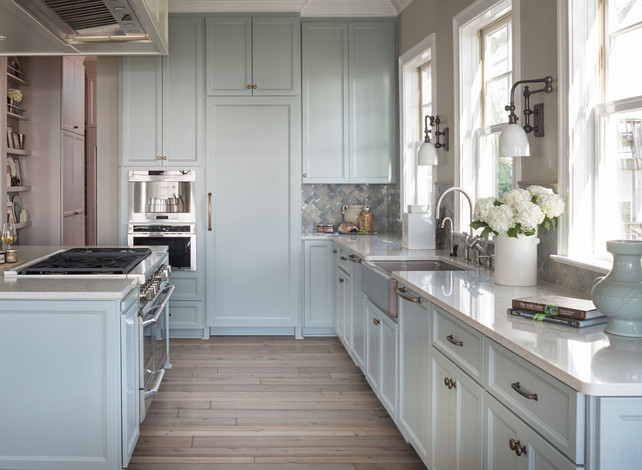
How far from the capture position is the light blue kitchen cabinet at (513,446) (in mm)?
1527

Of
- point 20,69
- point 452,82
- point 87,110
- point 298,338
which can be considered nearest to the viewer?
point 452,82

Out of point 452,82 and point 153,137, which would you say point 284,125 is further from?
point 452,82

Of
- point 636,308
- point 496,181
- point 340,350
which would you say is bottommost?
point 340,350

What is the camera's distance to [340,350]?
5055mm

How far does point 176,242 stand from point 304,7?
2.25m

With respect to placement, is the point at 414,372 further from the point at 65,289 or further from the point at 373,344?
the point at 65,289

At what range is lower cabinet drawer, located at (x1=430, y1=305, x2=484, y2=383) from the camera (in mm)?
2033

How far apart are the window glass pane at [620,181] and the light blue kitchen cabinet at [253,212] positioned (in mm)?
3064

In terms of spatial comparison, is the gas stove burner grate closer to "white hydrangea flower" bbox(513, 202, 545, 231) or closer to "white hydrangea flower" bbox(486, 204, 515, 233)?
"white hydrangea flower" bbox(486, 204, 515, 233)

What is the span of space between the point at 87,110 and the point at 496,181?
6.87 meters

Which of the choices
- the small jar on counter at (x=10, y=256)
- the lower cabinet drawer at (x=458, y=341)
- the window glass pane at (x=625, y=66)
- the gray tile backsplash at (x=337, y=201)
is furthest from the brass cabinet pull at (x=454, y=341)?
the gray tile backsplash at (x=337, y=201)

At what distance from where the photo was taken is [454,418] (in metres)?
2.28

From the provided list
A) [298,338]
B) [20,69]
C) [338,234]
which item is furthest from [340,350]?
[20,69]

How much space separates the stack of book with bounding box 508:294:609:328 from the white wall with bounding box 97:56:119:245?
4.32 metres
